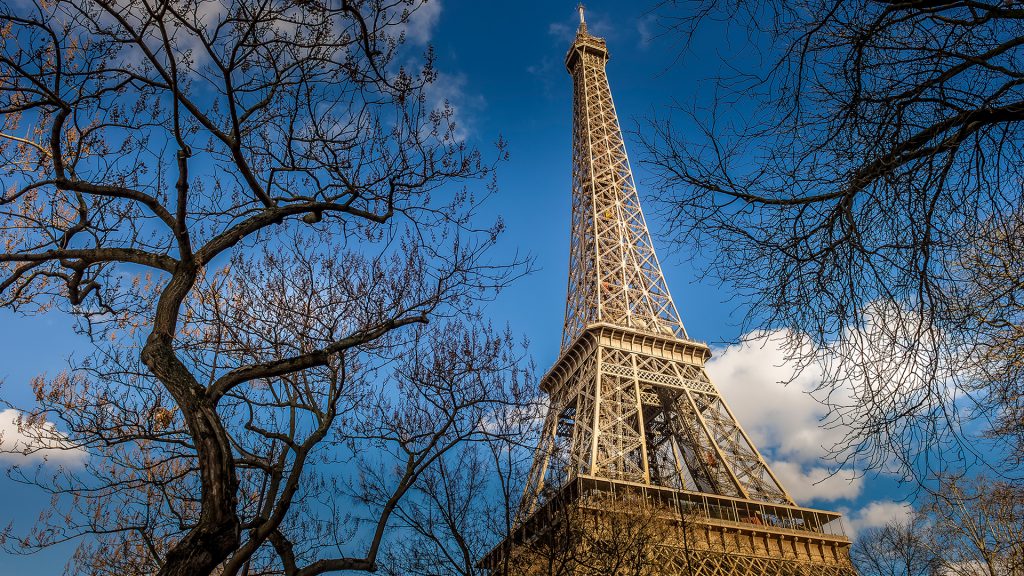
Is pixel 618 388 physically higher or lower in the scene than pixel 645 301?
lower

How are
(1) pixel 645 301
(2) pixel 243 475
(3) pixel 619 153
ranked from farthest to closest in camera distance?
(3) pixel 619 153 → (1) pixel 645 301 → (2) pixel 243 475

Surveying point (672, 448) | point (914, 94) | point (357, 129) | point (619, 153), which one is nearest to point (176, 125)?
point (357, 129)

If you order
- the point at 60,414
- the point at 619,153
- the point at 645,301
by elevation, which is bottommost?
the point at 60,414

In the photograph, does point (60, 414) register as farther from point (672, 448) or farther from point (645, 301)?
point (645, 301)

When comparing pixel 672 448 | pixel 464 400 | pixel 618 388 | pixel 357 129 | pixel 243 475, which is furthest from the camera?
pixel 672 448

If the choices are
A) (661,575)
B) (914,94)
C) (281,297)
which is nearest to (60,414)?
(281,297)

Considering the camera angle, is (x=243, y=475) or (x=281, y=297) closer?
(x=281, y=297)

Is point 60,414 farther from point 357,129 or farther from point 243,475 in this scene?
point 243,475
